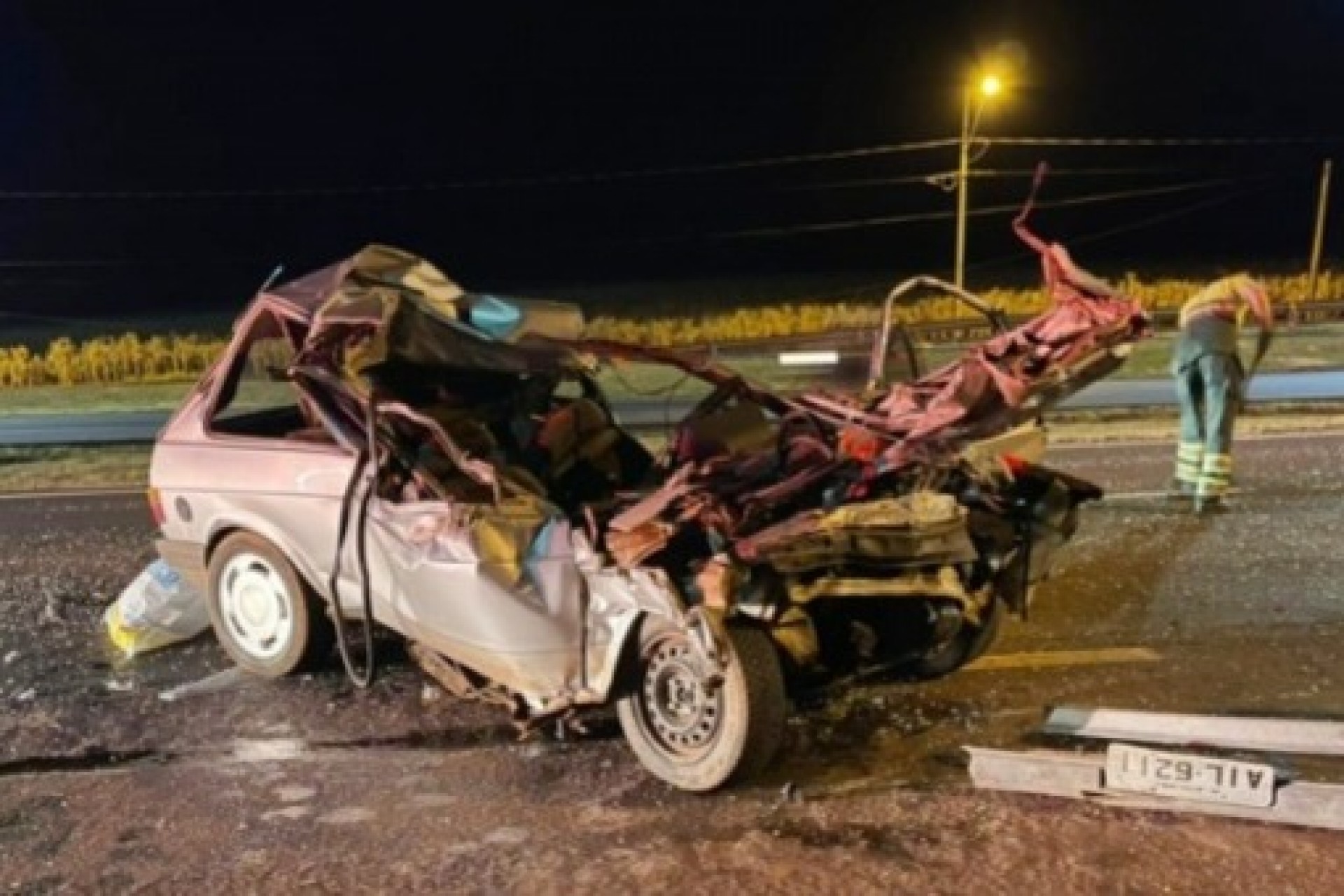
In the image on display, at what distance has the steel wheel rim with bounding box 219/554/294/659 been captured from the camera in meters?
6.34

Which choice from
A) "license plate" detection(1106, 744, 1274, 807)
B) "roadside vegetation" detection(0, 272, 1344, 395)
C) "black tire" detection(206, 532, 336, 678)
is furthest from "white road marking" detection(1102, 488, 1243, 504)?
"roadside vegetation" detection(0, 272, 1344, 395)

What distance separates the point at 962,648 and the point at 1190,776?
132cm

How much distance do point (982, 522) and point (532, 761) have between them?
1.87 m

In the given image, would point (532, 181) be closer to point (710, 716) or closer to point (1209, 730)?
point (710, 716)

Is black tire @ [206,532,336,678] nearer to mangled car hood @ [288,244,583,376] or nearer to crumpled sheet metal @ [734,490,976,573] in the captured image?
mangled car hood @ [288,244,583,376]

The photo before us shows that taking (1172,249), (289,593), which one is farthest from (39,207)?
(289,593)

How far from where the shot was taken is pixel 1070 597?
729cm

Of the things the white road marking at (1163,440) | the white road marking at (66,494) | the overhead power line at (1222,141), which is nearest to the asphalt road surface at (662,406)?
the white road marking at (1163,440)

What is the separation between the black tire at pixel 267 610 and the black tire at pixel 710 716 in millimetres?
1805

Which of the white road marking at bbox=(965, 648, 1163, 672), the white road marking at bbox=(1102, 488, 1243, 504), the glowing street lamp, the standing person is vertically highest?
the glowing street lamp

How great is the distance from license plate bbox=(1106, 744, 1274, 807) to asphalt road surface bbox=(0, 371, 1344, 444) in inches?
466

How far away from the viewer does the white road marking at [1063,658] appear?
20.2 ft

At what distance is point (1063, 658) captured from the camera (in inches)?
246

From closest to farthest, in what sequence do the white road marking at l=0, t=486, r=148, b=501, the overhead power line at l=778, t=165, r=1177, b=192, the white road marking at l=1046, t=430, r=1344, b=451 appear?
the white road marking at l=0, t=486, r=148, b=501 → the white road marking at l=1046, t=430, r=1344, b=451 → the overhead power line at l=778, t=165, r=1177, b=192
